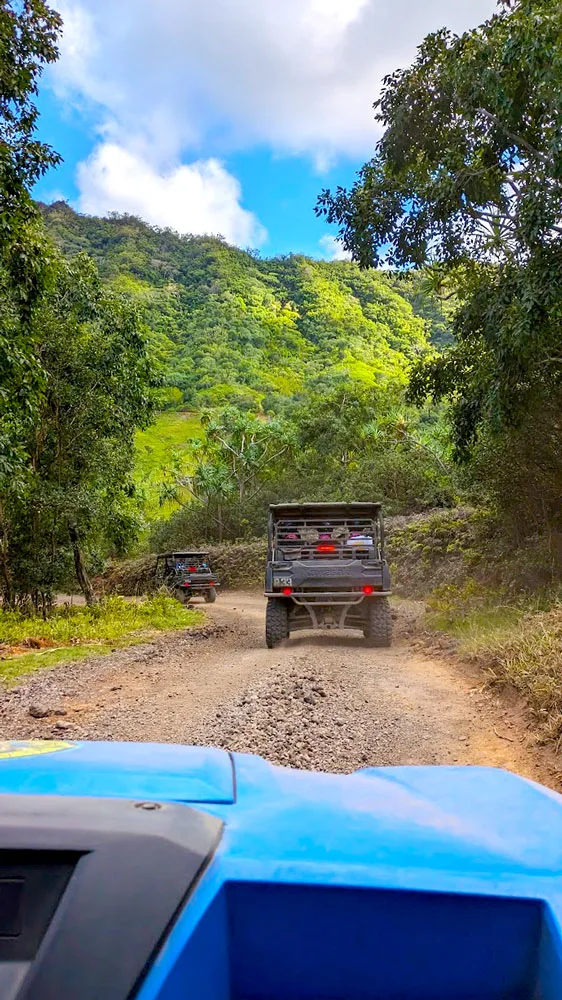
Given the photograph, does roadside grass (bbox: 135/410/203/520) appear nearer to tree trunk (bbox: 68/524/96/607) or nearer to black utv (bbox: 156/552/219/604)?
black utv (bbox: 156/552/219/604)

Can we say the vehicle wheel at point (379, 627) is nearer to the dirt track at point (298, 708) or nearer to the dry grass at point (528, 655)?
the dirt track at point (298, 708)

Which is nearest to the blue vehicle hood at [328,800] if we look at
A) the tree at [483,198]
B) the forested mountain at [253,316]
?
the tree at [483,198]

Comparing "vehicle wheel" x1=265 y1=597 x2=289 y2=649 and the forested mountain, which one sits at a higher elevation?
the forested mountain

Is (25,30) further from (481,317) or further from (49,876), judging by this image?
(49,876)

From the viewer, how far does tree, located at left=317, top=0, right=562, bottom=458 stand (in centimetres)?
784

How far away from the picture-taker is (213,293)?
84625mm

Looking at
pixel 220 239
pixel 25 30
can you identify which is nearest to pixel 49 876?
pixel 25 30

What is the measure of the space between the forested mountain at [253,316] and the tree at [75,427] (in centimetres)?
4302

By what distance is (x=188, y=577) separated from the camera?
24031 millimetres

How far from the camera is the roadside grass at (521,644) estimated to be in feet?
18.0

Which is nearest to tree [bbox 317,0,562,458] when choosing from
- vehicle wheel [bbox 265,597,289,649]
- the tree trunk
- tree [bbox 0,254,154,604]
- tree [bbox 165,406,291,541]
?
vehicle wheel [bbox 265,597,289,649]

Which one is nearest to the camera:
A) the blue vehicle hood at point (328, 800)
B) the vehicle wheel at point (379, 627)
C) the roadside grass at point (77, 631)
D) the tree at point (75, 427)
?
the blue vehicle hood at point (328, 800)

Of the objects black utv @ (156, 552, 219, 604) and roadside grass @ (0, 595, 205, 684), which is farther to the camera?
black utv @ (156, 552, 219, 604)

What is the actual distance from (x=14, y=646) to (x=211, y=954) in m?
11.2
